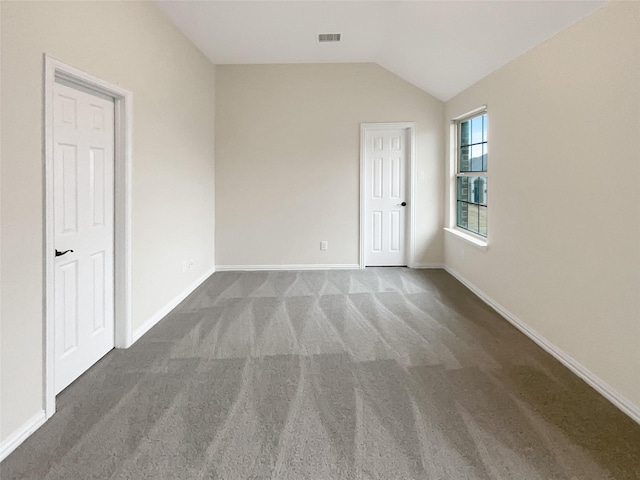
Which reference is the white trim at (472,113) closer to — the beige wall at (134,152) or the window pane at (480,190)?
the window pane at (480,190)

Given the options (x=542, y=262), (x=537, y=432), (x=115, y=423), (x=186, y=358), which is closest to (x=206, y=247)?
(x=186, y=358)

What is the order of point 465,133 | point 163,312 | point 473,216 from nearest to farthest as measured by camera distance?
point 163,312 → point 473,216 → point 465,133

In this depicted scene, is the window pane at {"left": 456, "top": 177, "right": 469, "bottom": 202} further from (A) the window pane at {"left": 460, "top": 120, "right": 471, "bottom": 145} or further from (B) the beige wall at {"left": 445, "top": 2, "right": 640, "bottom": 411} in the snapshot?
(B) the beige wall at {"left": 445, "top": 2, "right": 640, "bottom": 411}

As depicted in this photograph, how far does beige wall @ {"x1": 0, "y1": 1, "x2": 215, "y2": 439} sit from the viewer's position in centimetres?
194

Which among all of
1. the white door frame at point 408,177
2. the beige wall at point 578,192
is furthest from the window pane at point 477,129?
the white door frame at point 408,177

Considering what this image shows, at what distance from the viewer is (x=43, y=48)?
2.14 meters

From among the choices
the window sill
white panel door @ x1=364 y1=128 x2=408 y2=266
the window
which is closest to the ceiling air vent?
white panel door @ x1=364 y1=128 x2=408 y2=266

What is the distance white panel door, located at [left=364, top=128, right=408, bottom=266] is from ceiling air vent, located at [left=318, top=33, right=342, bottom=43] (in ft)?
4.53

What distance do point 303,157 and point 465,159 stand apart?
6.89 feet

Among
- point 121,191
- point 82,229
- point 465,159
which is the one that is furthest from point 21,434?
point 465,159

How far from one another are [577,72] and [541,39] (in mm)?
579

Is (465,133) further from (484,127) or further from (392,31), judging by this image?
(392,31)

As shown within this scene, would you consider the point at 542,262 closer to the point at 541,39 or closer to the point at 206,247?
the point at 541,39

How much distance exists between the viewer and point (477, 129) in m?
4.83
